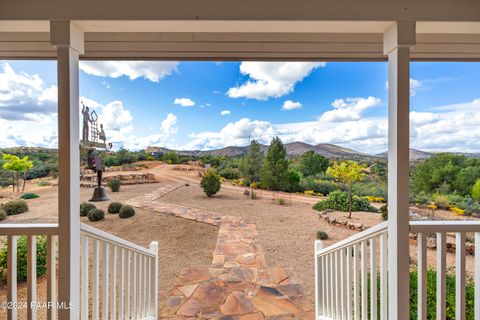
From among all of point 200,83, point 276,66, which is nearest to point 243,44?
point 276,66

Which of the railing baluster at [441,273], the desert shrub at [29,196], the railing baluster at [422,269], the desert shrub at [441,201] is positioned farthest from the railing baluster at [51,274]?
the desert shrub at [441,201]

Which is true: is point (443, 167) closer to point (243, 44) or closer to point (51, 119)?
point (243, 44)

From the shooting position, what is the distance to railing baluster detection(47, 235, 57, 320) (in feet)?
4.19

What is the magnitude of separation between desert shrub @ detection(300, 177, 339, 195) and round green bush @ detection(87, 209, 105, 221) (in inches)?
Result: 114

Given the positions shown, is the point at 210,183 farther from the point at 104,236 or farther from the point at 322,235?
the point at 104,236

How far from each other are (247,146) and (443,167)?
219 centimetres

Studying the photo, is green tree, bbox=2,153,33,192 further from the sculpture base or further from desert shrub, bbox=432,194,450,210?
desert shrub, bbox=432,194,450,210

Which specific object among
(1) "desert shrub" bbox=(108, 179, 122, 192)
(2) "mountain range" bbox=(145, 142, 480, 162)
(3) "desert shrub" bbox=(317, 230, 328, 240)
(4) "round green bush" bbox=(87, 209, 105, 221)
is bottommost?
(3) "desert shrub" bbox=(317, 230, 328, 240)

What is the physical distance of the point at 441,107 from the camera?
205cm

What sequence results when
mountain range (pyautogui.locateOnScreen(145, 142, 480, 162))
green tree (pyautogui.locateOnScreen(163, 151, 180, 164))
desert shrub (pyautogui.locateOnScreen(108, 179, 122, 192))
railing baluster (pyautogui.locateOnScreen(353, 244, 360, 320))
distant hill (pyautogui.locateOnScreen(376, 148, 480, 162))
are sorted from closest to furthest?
railing baluster (pyautogui.locateOnScreen(353, 244, 360, 320)) < distant hill (pyautogui.locateOnScreen(376, 148, 480, 162)) < mountain range (pyautogui.locateOnScreen(145, 142, 480, 162)) < desert shrub (pyautogui.locateOnScreen(108, 179, 122, 192)) < green tree (pyautogui.locateOnScreen(163, 151, 180, 164))

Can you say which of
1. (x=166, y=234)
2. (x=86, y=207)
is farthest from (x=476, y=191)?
(x=86, y=207)

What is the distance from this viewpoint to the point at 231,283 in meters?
2.97

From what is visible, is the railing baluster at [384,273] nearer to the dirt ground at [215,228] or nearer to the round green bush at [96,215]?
the dirt ground at [215,228]

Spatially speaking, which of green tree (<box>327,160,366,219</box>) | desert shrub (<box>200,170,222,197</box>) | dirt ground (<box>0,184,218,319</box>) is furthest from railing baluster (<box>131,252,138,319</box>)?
green tree (<box>327,160,366,219</box>)
